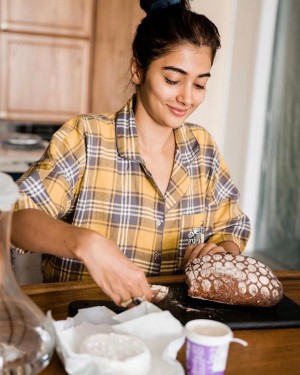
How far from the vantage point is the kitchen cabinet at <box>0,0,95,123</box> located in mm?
3605

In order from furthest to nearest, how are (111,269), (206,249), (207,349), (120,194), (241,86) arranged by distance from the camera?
(241,86), (120,194), (206,249), (111,269), (207,349)

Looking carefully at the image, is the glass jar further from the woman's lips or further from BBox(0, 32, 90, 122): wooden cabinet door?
BBox(0, 32, 90, 122): wooden cabinet door

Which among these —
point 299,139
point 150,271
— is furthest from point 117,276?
point 299,139

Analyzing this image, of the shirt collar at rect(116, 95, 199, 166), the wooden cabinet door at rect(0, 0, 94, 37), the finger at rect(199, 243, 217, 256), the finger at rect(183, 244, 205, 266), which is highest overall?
the wooden cabinet door at rect(0, 0, 94, 37)

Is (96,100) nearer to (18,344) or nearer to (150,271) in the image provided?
(150,271)

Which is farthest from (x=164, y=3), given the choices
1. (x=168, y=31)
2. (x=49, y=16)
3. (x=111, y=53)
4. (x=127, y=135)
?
(x=49, y=16)

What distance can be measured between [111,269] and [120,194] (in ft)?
1.92

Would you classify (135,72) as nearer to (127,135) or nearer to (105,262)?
(127,135)

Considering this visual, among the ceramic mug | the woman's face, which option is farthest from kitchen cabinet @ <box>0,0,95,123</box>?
the ceramic mug

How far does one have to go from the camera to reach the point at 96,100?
3.79 metres

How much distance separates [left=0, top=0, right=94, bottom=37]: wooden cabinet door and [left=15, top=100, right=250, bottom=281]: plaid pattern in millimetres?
2139

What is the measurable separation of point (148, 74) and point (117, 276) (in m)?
0.71

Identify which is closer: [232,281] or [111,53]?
[232,281]

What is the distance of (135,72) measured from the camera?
168 centimetres
